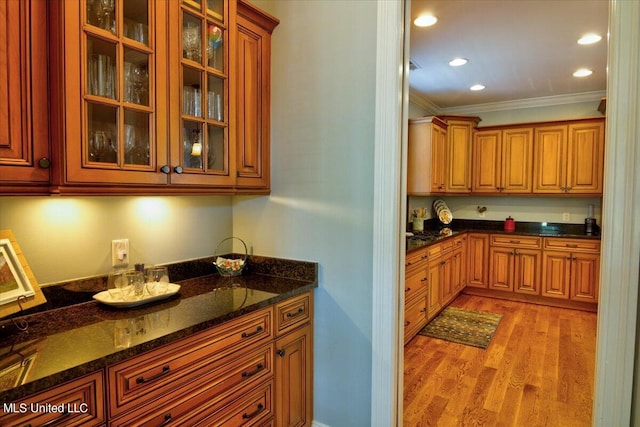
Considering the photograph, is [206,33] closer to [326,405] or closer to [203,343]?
[203,343]

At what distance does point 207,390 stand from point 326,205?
100cm

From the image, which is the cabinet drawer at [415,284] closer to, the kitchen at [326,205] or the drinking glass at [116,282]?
the kitchen at [326,205]

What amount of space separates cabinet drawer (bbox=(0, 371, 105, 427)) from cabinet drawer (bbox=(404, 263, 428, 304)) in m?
2.46

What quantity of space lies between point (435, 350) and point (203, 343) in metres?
2.51

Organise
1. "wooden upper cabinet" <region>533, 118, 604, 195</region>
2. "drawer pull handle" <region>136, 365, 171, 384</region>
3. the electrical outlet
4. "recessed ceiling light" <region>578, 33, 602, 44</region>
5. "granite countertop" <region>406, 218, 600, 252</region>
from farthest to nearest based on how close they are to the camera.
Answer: "wooden upper cabinet" <region>533, 118, 604, 195</region> → "granite countertop" <region>406, 218, 600, 252</region> → "recessed ceiling light" <region>578, 33, 602, 44</region> → the electrical outlet → "drawer pull handle" <region>136, 365, 171, 384</region>

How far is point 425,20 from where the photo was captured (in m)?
2.69

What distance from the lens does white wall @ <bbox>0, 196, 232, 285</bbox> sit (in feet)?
4.69

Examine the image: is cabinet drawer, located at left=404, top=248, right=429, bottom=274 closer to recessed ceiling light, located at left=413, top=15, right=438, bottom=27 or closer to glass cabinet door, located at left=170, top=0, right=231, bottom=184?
recessed ceiling light, located at left=413, top=15, right=438, bottom=27

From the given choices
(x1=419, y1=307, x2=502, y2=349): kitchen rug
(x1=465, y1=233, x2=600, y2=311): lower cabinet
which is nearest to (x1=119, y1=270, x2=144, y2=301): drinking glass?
(x1=419, y1=307, x2=502, y2=349): kitchen rug

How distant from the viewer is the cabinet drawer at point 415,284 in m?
3.23

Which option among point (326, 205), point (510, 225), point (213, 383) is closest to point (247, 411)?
point (213, 383)

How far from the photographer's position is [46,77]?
4.00ft

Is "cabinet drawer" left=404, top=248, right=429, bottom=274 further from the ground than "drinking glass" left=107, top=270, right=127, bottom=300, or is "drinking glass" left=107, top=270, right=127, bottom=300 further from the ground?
"drinking glass" left=107, top=270, right=127, bottom=300

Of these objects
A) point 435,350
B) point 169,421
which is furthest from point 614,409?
point 435,350
